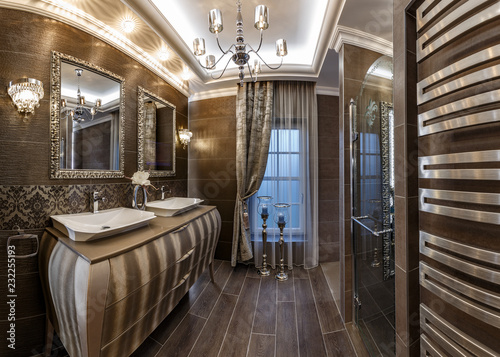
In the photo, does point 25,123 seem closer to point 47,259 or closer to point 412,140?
point 47,259

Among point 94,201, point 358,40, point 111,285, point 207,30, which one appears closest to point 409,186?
point 111,285

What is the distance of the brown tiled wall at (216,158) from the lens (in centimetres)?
282

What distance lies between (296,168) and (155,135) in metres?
1.79

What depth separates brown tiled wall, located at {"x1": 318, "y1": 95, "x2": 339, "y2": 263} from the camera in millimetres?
2736

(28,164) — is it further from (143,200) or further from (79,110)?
(143,200)

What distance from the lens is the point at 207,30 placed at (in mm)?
1985

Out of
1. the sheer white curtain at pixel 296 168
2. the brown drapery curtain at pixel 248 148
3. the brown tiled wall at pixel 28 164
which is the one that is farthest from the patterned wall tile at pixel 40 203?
the sheer white curtain at pixel 296 168

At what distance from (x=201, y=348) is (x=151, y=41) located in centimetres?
261

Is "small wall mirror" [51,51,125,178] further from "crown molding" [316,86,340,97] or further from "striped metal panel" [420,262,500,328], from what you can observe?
"crown molding" [316,86,340,97]

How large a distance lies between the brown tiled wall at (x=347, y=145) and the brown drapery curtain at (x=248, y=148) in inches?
41.2

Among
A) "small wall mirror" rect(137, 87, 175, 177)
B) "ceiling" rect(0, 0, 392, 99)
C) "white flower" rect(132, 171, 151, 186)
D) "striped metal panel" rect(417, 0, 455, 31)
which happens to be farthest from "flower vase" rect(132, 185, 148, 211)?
"striped metal panel" rect(417, 0, 455, 31)

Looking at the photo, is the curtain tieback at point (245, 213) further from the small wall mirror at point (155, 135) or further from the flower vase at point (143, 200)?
the flower vase at point (143, 200)

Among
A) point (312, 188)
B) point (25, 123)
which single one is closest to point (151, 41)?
point (25, 123)

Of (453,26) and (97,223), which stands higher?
(453,26)
